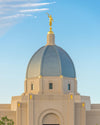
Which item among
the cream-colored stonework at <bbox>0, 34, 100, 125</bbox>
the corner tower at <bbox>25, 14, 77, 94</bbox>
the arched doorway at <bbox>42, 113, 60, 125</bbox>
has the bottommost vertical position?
the arched doorway at <bbox>42, 113, 60, 125</bbox>

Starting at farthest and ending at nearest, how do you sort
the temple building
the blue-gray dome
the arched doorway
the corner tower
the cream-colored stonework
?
the blue-gray dome
the corner tower
the arched doorway
the temple building
the cream-colored stonework

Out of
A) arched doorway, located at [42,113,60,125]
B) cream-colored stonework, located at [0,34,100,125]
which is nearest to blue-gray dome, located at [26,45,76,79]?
cream-colored stonework, located at [0,34,100,125]

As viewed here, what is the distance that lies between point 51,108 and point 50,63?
758cm

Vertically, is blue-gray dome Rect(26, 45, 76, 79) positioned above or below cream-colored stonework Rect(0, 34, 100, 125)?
above

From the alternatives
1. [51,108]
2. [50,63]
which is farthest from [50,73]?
[51,108]

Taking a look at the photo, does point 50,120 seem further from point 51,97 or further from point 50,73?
point 50,73

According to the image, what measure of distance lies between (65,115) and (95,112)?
18.6 ft

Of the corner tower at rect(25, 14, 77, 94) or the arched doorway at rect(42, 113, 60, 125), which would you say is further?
the corner tower at rect(25, 14, 77, 94)

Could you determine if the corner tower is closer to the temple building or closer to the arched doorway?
the temple building

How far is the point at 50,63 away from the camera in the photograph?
2867 inches

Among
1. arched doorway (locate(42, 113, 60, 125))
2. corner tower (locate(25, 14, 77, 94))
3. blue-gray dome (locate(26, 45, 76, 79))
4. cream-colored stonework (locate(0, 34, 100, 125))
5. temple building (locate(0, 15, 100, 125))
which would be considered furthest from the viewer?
blue-gray dome (locate(26, 45, 76, 79))

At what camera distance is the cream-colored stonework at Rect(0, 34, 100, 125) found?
6819cm

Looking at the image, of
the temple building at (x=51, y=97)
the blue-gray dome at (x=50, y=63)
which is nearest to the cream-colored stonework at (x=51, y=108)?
the temple building at (x=51, y=97)

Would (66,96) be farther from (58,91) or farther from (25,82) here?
(25,82)
